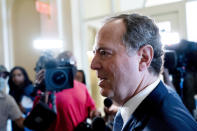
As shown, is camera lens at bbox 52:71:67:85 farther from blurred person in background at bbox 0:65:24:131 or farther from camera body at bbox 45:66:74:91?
blurred person in background at bbox 0:65:24:131

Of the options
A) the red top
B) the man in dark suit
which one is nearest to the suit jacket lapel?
the man in dark suit

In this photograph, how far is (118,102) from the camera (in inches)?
36.5

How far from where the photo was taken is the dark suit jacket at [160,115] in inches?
27.8

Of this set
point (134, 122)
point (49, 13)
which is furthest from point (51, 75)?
point (49, 13)

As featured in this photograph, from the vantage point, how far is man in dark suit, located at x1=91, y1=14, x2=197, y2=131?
2.68ft

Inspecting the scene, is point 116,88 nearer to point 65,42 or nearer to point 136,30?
point 136,30

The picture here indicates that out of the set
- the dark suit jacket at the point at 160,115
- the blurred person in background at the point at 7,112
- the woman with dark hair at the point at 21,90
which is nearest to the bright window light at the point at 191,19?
the woman with dark hair at the point at 21,90

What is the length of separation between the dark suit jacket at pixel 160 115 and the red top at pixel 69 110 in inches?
55.5

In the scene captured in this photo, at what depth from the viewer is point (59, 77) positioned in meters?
2.01

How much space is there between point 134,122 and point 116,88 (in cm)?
13

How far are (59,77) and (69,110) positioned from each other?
34 cm

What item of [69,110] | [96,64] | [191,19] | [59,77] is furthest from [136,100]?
[191,19]

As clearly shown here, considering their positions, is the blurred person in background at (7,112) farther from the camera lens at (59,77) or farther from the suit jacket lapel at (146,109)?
the suit jacket lapel at (146,109)

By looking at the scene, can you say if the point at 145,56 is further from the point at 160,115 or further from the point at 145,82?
the point at 160,115
